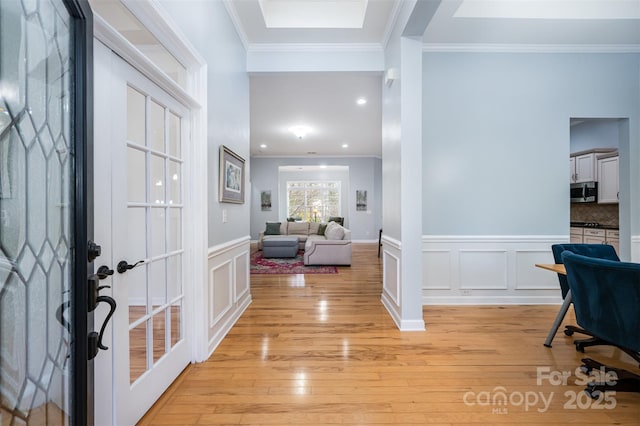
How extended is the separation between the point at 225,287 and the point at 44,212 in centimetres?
188

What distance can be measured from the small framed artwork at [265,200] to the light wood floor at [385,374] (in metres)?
6.96

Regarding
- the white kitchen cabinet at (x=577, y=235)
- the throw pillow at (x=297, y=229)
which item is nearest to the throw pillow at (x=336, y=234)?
the throw pillow at (x=297, y=229)

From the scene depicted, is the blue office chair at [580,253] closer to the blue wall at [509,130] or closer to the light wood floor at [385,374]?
the light wood floor at [385,374]

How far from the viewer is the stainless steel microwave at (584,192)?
15.3ft

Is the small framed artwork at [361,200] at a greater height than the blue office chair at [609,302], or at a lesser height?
greater

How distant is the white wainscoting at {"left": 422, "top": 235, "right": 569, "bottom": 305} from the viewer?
3271 mm

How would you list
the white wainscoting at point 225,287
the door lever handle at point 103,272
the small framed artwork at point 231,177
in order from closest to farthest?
the door lever handle at point 103,272 < the white wainscoting at point 225,287 < the small framed artwork at point 231,177

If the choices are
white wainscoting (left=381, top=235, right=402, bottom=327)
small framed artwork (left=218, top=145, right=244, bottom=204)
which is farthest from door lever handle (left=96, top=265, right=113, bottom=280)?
white wainscoting (left=381, top=235, right=402, bottom=327)

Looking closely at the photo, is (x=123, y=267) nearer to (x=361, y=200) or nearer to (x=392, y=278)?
(x=392, y=278)

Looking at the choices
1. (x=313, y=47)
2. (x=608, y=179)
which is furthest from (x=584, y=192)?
(x=313, y=47)

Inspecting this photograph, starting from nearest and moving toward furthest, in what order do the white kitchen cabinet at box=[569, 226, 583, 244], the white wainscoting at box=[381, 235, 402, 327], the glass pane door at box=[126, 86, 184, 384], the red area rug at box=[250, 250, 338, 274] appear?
1. the glass pane door at box=[126, 86, 184, 384]
2. the white wainscoting at box=[381, 235, 402, 327]
3. the white kitchen cabinet at box=[569, 226, 583, 244]
4. the red area rug at box=[250, 250, 338, 274]

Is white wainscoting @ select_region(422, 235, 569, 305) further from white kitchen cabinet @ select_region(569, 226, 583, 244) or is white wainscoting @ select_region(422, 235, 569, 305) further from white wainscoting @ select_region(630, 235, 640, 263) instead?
white kitchen cabinet @ select_region(569, 226, 583, 244)

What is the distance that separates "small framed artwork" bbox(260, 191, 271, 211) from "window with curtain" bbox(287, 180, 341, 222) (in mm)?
1406

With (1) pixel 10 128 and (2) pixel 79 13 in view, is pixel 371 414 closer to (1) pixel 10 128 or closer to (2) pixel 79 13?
(1) pixel 10 128
